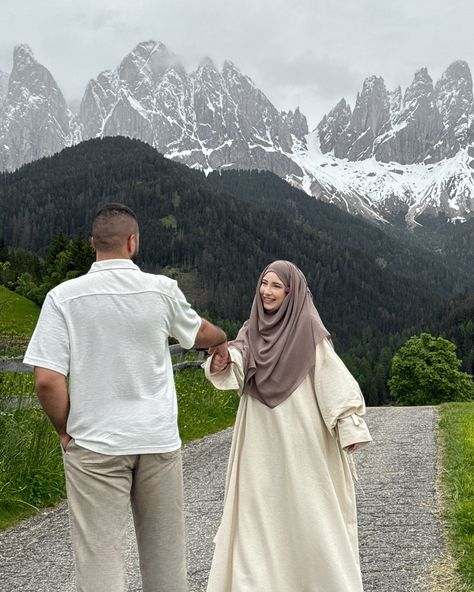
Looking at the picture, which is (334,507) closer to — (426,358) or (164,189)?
(426,358)

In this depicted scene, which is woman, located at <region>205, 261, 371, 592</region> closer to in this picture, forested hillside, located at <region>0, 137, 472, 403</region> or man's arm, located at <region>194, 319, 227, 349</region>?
man's arm, located at <region>194, 319, 227, 349</region>

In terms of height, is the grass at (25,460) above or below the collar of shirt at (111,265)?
below

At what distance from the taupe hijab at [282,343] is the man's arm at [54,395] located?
166cm

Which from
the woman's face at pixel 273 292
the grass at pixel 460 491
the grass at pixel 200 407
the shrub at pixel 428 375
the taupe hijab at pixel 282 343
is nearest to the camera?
the taupe hijab at pixel 282 343

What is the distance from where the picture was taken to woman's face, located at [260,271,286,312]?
463 centimetres

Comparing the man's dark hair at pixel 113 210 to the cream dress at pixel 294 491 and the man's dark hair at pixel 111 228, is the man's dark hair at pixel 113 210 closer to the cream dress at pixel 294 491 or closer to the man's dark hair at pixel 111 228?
the man's dark hair at pixel 111 228

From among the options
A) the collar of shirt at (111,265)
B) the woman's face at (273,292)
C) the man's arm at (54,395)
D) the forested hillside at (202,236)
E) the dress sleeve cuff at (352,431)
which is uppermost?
the forested hillside at (202,236)

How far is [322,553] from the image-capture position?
4227 millimetres

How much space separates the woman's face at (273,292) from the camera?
182 inches

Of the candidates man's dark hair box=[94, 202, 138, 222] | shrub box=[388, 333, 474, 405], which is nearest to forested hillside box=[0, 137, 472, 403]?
shrub box=[388, 333, 474, 405]

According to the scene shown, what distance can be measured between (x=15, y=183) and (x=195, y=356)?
17010 cm

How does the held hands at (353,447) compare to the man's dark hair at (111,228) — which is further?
the held hands at (353,447)

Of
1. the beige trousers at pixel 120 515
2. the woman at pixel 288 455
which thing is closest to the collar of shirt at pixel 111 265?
the beige trousers at pixel 120 515

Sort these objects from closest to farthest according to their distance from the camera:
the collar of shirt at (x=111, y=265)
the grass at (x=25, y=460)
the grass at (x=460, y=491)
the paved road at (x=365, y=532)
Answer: the collar of shirt at (x=111, y=265), the paved road at (x=365, y=532), the grass at (x=460, y=491), the grass at (x=25, y=460)
